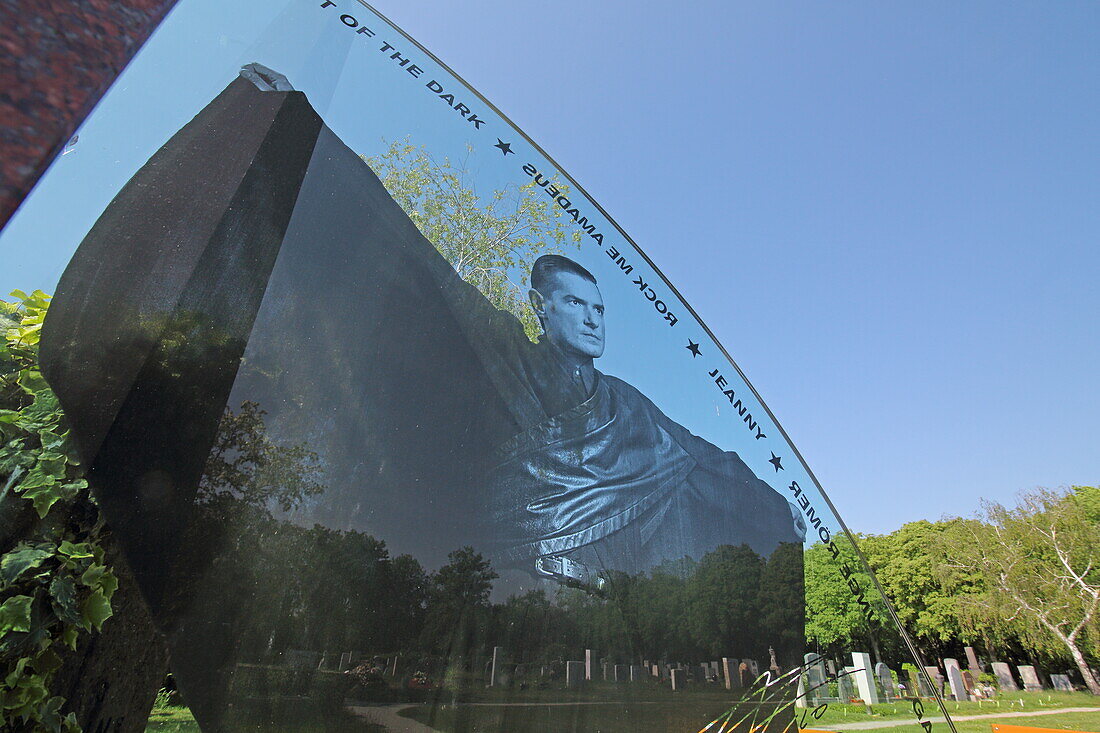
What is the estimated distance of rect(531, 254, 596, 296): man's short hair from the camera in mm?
3312

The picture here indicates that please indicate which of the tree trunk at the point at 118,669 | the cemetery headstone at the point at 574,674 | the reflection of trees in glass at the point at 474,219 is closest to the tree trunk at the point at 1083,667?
the cemetery headstone at the point at 574,674

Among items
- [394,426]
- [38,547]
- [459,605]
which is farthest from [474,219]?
[38,547]

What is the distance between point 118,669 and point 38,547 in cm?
56

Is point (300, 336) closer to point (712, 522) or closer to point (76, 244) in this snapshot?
point (76, 244)

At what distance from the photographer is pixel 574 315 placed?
3375 mm

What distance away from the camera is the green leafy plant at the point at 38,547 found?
1.92m

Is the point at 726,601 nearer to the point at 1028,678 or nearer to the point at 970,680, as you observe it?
the point at 970,680

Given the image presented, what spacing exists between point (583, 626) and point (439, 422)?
1073 millimetres

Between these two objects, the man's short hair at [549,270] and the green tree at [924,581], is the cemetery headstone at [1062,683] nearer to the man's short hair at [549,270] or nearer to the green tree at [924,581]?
the green tree at [924,581]

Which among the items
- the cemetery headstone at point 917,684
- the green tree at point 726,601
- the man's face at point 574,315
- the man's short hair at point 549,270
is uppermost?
the man's short hair at point 549,270

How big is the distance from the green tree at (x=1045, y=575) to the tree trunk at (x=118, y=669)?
31.5 meters

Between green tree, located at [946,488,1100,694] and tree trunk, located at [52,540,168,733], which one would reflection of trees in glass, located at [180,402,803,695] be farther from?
green tree, located at [946,488,1100,694]

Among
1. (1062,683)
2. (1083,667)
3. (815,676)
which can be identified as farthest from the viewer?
(1062,683)

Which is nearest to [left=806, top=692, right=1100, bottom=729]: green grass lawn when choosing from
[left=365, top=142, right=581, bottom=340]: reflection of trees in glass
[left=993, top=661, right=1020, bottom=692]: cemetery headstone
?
[left=993, top=661, right=1020, bottom=692]: cemetery headstone
